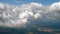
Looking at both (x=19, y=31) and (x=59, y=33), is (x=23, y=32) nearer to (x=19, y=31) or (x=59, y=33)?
(x=19, y=31)

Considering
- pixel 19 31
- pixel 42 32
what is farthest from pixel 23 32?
pixel 42 32

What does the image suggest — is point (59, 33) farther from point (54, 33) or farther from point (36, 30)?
point (36, 30)

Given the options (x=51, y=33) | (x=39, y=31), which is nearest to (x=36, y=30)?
(x=39, y=31)

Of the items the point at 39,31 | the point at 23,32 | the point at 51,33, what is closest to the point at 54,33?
the point at 51,33

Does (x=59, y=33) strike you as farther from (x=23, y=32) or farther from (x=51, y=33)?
(x=23, y=32)

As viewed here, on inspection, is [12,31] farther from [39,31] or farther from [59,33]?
[59,33]

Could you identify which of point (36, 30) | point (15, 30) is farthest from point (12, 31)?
point (36, 30)
